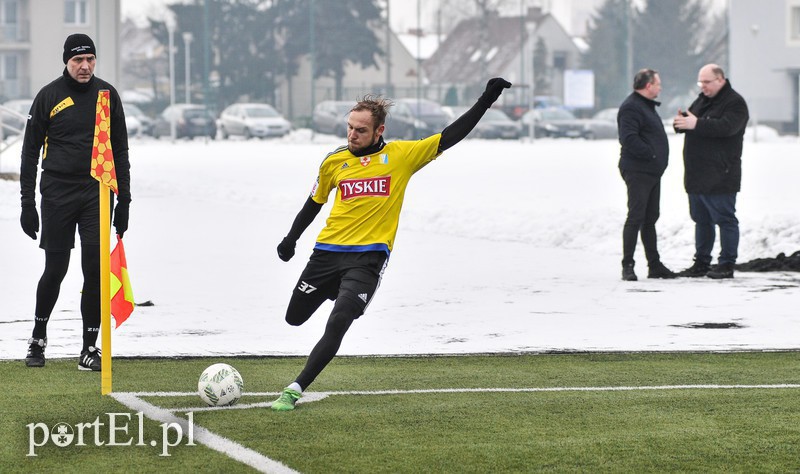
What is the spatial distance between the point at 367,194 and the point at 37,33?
60.4 metres

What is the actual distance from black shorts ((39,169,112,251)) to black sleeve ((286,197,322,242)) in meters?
1.50

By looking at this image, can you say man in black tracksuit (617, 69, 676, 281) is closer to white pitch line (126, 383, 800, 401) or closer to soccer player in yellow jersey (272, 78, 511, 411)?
white pitch line (126, 383, 800, 401)

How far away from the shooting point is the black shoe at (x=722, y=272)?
13180 millimetres

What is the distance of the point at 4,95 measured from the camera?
2330 inches

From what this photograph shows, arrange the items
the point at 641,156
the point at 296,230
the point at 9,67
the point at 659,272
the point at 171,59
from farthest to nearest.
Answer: the point at 9,67
the point at 171,59
the point at 659,272
the point at 641,156
the point at 296,230

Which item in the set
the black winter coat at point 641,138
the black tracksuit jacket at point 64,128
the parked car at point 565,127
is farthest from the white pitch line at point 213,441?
the parked car at point 565,127

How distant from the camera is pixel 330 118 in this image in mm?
54531

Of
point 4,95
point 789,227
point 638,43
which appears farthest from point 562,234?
point 4,95

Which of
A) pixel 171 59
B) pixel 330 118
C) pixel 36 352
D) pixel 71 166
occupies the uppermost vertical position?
pixel 171 59

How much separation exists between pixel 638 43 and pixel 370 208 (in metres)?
51.7

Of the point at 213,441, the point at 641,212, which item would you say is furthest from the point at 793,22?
the point at 213,441

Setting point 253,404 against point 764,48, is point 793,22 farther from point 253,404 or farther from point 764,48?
point 253,404

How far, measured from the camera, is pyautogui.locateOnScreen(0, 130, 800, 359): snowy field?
9828 millimetres

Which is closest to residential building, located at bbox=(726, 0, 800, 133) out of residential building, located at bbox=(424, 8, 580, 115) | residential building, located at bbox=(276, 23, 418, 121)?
residential building, located at bbox=(424, 8, 580, 115)
